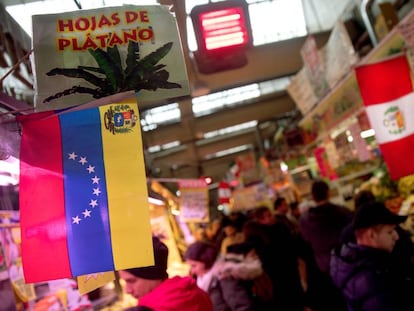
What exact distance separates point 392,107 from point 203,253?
2679 mm

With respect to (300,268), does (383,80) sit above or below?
above

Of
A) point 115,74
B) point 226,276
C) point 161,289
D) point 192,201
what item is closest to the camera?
point 115,74

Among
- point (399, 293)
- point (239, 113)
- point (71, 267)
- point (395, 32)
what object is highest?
point (239, 113)

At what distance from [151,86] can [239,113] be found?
10182 millimetres

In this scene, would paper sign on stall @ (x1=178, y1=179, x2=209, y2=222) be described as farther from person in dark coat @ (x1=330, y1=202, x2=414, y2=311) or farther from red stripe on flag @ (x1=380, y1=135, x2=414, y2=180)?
person in dark coat @ (x1=330, y1=202, x2=414, y2=311)

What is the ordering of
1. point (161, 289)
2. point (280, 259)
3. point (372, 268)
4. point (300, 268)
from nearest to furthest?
point (161, 289)
point (372, 268)
point (280, 259)
point (300, 268)

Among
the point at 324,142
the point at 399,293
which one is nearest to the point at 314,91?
the point at 324,142

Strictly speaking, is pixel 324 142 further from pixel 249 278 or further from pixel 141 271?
pixel 141 271

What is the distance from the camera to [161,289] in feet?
7.84

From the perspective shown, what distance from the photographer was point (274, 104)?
12.3 metres

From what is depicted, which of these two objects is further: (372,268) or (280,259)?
(280,259)

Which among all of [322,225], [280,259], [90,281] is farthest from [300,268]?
[90,281]

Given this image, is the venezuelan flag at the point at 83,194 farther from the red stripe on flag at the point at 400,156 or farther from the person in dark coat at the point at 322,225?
the person in dark coat at the point at 322,225

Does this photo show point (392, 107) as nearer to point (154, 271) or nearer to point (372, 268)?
point (372, 268)
